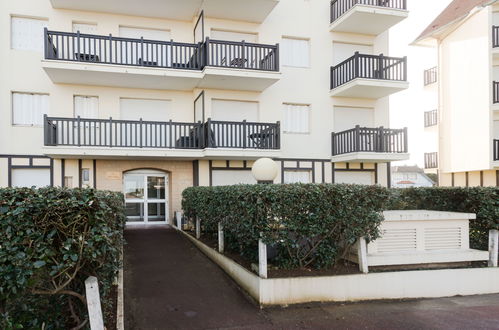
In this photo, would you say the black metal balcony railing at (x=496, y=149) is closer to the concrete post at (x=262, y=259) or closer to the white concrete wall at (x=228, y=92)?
the white concrete wall at (x=228, y=92)

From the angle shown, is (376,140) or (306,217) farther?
(376,140)

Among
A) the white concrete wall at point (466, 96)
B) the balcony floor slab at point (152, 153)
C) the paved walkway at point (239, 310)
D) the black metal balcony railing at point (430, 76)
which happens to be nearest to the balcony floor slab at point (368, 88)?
the balcony floor slab at point (152, 153)

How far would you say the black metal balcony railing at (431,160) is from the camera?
2180cm

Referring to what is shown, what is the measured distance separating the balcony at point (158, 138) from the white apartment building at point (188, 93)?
48 mm

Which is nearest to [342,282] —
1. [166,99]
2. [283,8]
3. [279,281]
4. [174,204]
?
[279,281]

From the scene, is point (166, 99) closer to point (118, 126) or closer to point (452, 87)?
point (118, 126)

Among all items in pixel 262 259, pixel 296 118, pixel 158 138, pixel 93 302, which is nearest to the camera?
pixel 93 302

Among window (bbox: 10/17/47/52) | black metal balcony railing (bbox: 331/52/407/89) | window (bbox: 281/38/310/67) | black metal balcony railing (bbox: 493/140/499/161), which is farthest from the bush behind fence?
black metal balcony railing (bbox: 493/140/499/161)

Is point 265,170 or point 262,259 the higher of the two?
point 265,170

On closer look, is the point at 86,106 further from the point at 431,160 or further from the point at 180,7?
the point at 431,160

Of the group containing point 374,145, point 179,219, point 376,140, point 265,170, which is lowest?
point 179,219

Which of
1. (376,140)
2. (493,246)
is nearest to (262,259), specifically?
(493,246)

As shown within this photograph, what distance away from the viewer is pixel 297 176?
1616 centimetres

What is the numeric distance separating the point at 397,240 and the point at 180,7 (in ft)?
38.6
